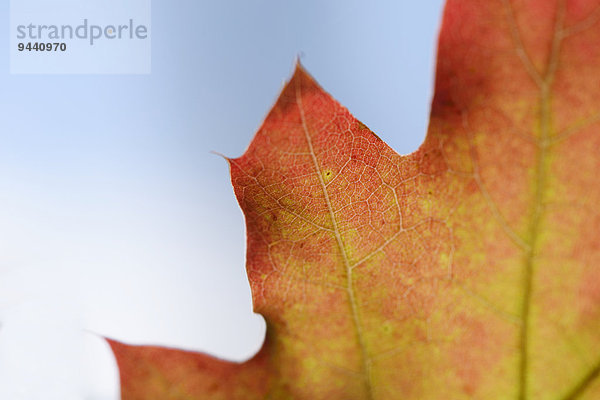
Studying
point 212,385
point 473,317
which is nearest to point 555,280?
point 473,317

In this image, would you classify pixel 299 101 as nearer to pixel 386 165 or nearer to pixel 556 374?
pixel 386 165

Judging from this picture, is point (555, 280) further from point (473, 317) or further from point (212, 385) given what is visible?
point (212, 385)

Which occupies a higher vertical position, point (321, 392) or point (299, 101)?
point (299, 101)
